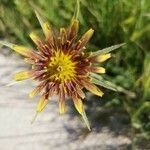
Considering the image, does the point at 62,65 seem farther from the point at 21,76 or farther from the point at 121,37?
the point at 121,37

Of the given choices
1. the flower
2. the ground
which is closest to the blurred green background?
the ground

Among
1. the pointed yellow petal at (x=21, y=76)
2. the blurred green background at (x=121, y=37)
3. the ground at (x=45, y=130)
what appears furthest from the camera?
the ground at (x=45, y=130)

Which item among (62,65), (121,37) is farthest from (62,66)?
(121,37)

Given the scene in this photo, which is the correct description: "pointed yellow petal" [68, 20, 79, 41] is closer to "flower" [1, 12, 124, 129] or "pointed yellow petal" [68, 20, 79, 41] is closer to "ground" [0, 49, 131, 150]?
"flower" [1, 12, 124, 129]

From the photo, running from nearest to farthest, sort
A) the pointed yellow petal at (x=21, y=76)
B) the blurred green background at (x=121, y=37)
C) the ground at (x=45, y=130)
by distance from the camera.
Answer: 1. the pointed yellow petal at (x=21, y=76)
2. the blurred green background at (x=121, y=37)
3. the ground at (x=45, y=130)

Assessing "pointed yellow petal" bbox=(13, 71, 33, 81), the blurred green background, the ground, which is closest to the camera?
"pointed yellow petal" bbox=(13, 71, 33, 81)

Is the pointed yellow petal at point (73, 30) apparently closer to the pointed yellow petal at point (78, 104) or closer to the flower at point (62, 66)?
the flower at point (62, 66)

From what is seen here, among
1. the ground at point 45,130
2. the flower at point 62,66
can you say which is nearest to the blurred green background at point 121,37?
the ground at point 45,130
